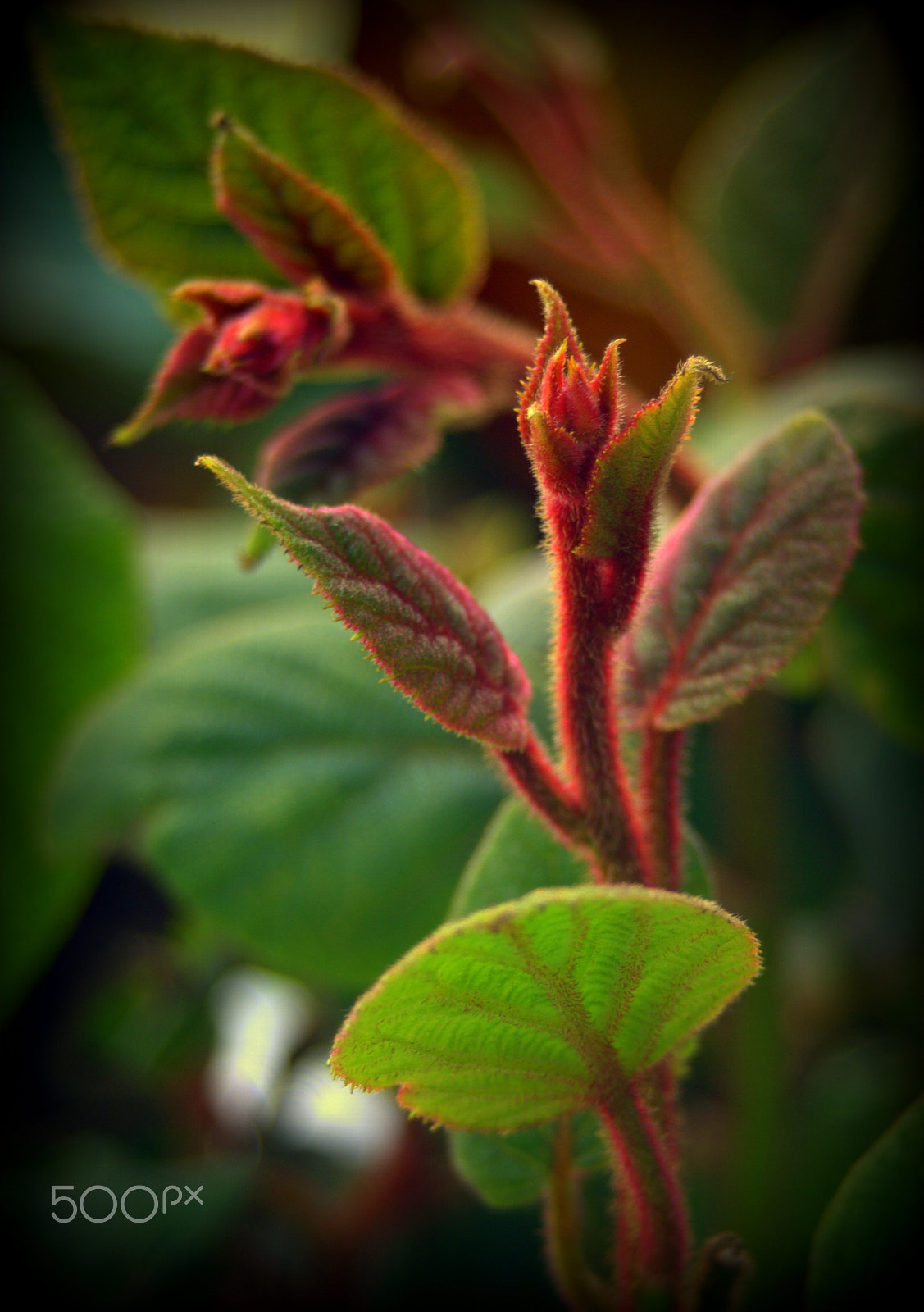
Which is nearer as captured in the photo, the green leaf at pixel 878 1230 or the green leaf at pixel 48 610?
the green leaf at pixel 878 1230

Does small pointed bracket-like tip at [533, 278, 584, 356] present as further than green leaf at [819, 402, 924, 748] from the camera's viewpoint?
No

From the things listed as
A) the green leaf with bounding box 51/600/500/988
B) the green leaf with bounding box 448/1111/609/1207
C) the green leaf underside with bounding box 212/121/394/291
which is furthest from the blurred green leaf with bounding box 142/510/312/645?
the green leaf with bounding box 448/1111/609/1207

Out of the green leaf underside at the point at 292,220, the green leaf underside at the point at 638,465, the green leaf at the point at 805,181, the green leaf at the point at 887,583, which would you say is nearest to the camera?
the green leaf underside at the point at 638,465

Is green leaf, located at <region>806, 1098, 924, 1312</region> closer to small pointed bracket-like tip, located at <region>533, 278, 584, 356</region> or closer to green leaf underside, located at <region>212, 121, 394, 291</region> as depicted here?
small pointed bracket-like tip, located at <region>533, 278, 584, 356</region>

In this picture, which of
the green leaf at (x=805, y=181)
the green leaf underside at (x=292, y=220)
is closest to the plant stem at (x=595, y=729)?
the green leaf underside at (x=292, y=220)

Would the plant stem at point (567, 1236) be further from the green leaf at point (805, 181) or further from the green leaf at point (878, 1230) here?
the green leaf at point (805, 181)

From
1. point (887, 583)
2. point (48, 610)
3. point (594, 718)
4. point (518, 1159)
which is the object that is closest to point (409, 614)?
point (594, 718)

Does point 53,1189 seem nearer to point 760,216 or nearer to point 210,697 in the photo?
point 210,697
